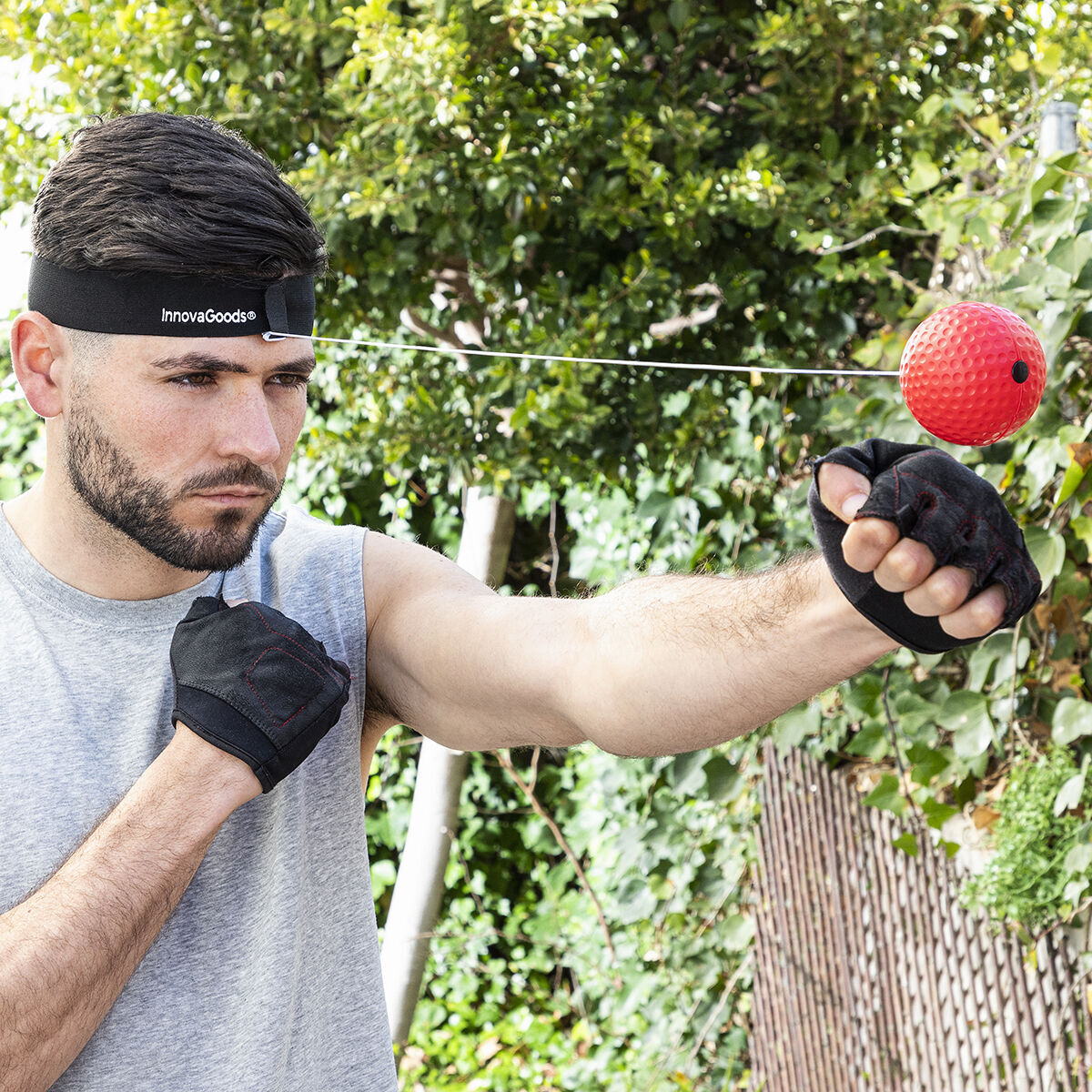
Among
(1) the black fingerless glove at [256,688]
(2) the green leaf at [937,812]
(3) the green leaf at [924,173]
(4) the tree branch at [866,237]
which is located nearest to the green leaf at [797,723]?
(2) the green leaf at [937,812]

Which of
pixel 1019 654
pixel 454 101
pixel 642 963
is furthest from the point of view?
pixel 642 963

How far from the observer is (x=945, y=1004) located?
8.73ft

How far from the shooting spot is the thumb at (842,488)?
36.3 inches

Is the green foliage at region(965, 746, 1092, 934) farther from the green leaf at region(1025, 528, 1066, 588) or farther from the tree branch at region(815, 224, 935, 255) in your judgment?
the tree branch at region(815, 224, 935, 255)

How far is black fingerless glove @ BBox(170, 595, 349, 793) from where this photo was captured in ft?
4.16

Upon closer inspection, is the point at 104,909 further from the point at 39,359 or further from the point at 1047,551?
the point at 1047,551

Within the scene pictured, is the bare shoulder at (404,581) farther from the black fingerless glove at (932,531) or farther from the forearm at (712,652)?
the black fingerless glove at (932,531)

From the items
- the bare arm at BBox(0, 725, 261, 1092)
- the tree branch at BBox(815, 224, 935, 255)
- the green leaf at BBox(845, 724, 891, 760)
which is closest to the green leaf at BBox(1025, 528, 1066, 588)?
the green leaf at BBox(845, 724, 891, 760)

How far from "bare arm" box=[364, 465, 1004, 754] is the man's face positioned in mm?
269

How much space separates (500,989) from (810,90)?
3588 mm

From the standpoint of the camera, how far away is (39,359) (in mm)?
1510

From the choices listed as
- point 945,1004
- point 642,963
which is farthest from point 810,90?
point 642,963

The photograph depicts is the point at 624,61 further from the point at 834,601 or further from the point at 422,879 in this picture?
the point at 422,879

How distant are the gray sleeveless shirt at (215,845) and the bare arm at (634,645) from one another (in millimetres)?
91
